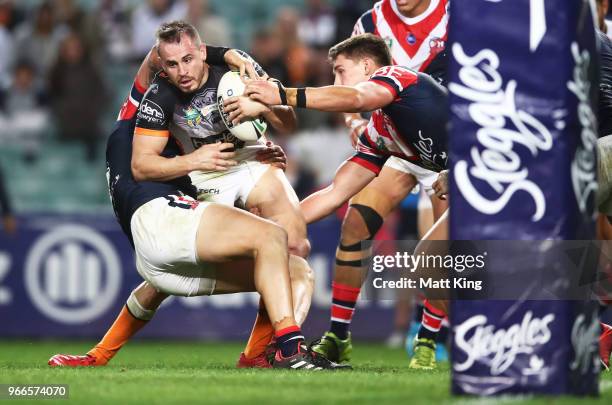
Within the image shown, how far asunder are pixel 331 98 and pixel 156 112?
3.75 ft

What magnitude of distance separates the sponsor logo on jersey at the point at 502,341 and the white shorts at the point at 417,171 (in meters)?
3.32

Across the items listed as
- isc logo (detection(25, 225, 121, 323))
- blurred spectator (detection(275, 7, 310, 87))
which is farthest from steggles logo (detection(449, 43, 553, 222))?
blurred spectator (detection(275, 7, 310, 87))

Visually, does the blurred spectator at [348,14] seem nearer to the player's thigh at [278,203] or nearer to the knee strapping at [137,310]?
the player's thigh at [278,203]

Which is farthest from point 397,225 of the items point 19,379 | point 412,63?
point 19,379

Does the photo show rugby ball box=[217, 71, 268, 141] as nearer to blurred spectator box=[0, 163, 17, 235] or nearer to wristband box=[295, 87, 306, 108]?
wristband box=[295, 87, 306, 108]

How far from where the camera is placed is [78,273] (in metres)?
11.4

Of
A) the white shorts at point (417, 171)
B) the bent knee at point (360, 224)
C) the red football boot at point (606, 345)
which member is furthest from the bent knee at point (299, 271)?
the red football boot at point (606, 345)

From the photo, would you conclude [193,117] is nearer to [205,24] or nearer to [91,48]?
[205,24]

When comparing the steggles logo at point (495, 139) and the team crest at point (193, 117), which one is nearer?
the steggles logo at point (495, 139)

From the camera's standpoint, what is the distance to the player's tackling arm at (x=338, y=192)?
7.72 meters

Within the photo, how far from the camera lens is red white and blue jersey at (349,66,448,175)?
22.0 ft

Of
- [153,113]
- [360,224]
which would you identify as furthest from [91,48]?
A: [153,113]

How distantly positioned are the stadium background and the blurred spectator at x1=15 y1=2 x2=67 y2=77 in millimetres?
17

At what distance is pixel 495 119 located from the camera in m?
4.68
